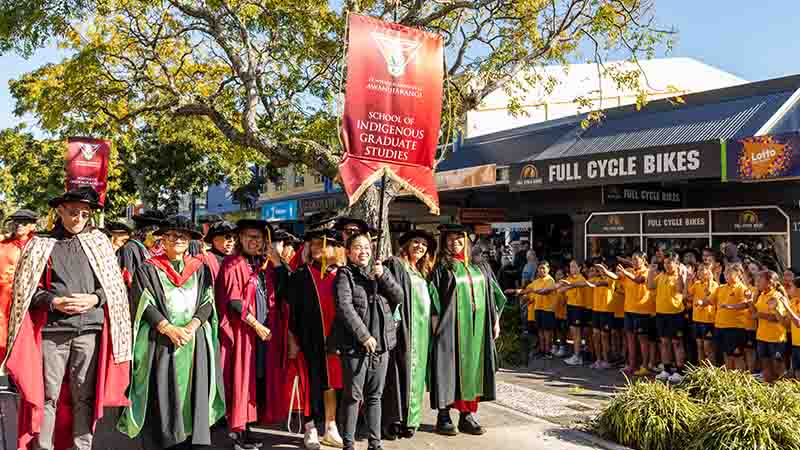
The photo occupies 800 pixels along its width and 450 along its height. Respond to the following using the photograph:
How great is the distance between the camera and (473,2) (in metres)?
10.6

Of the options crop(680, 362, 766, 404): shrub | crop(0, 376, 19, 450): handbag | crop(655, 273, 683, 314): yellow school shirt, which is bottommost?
crop(0, 376, 19, 450): handbag

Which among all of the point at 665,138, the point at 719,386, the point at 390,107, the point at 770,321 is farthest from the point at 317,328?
the point at 665,138

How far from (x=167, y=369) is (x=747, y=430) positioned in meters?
4.48

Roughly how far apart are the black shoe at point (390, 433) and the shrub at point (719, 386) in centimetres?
279

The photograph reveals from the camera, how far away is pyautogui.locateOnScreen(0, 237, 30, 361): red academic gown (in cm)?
523

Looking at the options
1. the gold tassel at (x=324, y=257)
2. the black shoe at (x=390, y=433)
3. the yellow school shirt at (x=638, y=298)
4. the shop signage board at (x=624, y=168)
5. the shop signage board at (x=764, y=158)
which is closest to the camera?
the gold tassel at (x=324, y=257)

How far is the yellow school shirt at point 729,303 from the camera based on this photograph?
355 inches

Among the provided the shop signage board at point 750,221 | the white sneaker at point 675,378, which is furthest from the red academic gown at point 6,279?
the shop signage board at point 750,221

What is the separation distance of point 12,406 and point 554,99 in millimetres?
23200

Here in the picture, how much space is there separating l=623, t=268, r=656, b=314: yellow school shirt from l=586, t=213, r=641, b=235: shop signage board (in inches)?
159

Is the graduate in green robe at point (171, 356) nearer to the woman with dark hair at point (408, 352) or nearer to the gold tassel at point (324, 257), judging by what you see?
the gold tassel at point (324, 257)

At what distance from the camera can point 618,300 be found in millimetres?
10844

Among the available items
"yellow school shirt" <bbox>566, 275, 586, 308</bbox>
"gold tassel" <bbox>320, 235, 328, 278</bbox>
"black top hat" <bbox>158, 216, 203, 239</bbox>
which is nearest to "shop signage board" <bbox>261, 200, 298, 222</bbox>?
"yellow school shirt" <bbox>566, 275, 586, 308</bbox>

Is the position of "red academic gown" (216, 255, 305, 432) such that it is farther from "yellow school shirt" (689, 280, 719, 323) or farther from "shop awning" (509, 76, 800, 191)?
"shop awning" (509, 76, 800, 191)
